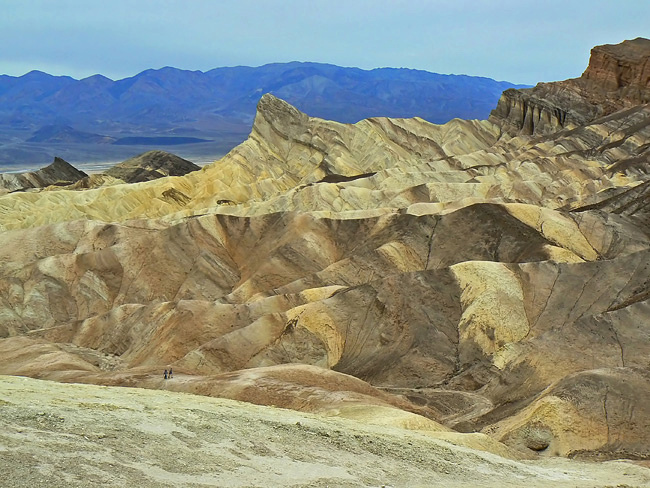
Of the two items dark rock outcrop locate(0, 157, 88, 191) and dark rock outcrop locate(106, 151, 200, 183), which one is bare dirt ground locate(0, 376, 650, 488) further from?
dark rock outcrop locate(106, 151, 200, 183)

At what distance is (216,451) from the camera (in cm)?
1622

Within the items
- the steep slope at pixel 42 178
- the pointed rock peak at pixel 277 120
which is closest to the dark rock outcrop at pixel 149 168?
the steep slope at pixel 42 178

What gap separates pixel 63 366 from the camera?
32.2 meters

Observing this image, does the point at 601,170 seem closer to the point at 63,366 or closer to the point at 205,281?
the point at 205,281

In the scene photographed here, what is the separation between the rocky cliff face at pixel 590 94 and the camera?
3777 inches

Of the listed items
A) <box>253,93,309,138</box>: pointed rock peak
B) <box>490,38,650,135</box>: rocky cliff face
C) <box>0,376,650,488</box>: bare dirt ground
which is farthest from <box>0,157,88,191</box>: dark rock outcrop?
<box>0,376,650,488</box>: bare dirt ground

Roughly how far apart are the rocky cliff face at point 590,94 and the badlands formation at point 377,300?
11.8m

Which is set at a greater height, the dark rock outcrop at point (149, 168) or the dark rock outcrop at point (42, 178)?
the dark rock outcrop at point (149, 168)

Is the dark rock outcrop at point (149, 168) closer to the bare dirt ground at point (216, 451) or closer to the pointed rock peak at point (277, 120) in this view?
the pointed rock peak at point (277, 120)

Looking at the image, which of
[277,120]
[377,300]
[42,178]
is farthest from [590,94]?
[42,178]

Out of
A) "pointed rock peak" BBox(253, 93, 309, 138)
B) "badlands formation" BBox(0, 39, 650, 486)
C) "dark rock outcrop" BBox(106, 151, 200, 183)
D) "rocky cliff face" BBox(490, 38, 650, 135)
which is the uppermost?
"rocky cliff face" BBox(490, 38, 650, 135)

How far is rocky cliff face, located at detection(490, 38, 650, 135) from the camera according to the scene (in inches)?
3777

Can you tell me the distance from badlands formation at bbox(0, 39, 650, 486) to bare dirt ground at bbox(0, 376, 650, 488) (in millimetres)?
237

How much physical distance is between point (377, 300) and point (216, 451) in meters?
22.2
